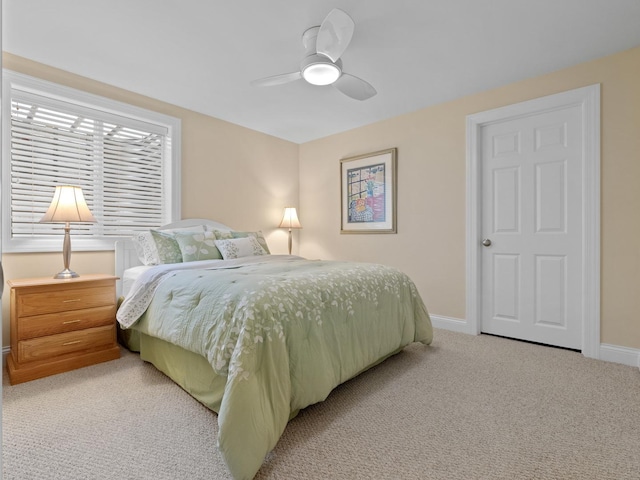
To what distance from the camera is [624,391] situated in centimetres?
225

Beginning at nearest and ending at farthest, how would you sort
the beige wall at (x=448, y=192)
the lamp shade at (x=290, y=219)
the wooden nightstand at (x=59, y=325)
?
1. the wooden nightstand at (x=59, y=325)
2. the beige wall at (x=448, y=192)
3. the lamp shade at (x=290, y=219)

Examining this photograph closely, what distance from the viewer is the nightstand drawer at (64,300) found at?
7.91 feet

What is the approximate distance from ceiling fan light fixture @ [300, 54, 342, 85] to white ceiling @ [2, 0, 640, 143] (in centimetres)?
23

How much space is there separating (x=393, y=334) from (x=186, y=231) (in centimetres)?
205

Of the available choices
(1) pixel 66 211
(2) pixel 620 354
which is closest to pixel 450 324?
(2) pixel 620 354

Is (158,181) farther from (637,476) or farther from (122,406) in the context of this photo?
(637,476)

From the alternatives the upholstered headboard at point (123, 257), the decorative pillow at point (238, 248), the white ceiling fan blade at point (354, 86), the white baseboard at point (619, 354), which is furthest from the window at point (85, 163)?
the white baseboard at point (619, 354)

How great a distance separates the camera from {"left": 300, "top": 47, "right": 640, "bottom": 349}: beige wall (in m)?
2.70

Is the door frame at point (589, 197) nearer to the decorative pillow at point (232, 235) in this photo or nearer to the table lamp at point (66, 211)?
the decorative pillow at point (232, 235)

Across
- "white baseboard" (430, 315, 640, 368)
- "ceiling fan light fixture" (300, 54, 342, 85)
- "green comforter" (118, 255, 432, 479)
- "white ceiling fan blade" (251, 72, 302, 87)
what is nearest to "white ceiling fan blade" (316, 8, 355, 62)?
"ceiling fan light fixture" (300, 54, 342, 85)

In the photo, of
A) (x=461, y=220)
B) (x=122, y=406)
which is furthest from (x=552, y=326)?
(x=122, y=406)

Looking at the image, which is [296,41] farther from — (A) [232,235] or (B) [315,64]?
(A) [232,235]

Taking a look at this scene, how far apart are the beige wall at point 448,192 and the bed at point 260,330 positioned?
3.31 ft

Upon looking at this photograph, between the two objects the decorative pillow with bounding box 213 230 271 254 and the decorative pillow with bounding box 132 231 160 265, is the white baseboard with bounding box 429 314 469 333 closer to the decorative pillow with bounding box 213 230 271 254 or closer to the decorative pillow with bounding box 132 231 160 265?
the decorative pillow with bounding box 213 230 271 254
